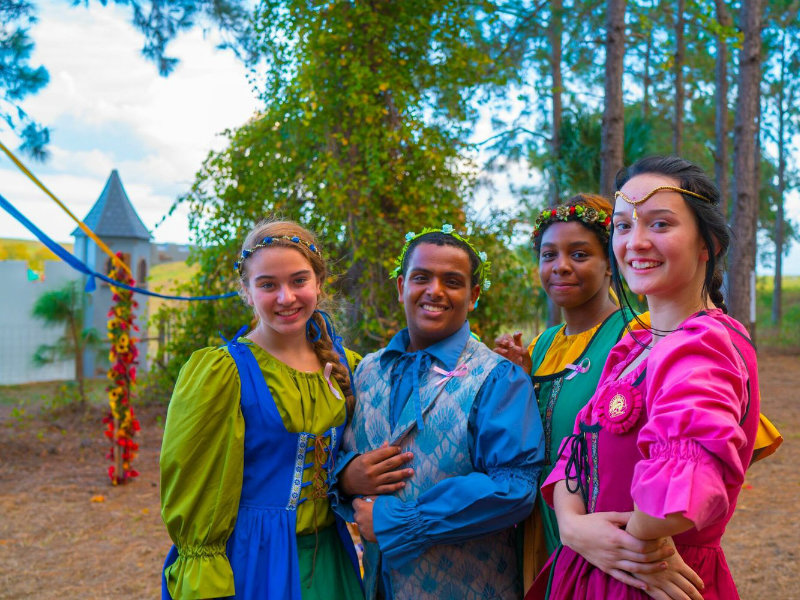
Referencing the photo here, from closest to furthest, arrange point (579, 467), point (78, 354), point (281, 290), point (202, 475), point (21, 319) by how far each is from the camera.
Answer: point (579, 467) < point (202, 475) < point (281, 290) < point (78, 354) < point (21, 319)

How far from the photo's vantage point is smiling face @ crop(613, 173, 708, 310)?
4.86 feet

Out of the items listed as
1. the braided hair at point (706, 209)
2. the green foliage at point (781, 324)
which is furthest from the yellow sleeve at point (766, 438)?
the green foliage at point (781, 324)

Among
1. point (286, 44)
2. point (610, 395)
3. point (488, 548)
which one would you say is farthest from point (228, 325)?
point (610, 395)

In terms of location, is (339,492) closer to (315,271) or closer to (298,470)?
(298,470)

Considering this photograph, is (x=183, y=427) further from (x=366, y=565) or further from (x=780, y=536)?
(x=780, y=536)

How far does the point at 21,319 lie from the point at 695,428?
476 inches

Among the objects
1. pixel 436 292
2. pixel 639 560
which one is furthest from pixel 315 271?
pixel 639 560

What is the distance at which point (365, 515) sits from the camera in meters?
2.01

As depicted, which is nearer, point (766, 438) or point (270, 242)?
point (766, 438)

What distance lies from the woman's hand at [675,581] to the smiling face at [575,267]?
1.01 metres

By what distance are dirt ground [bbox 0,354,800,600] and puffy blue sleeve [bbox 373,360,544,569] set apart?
2688 millimetres

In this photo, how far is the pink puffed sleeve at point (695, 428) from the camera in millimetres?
1225

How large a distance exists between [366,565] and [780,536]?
3.91 meters

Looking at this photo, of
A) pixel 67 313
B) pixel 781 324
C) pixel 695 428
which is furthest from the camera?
pixel 781 324
